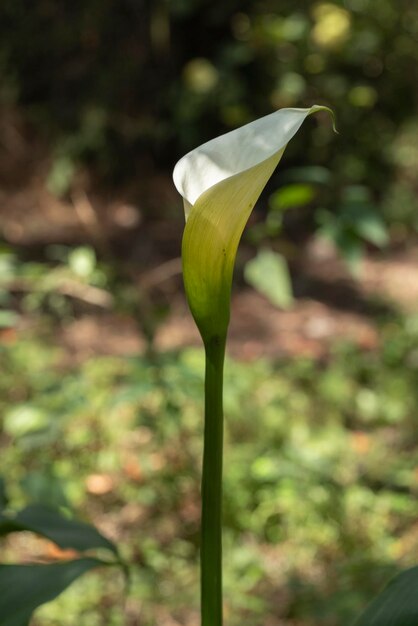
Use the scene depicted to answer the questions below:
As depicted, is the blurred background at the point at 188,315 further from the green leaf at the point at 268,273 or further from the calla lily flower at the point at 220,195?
the calla lily flower at the point at 220,195

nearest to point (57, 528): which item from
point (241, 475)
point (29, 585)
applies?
point (29, 585)

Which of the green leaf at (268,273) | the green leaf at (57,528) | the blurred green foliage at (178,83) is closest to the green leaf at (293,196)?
the green leaf at (268,273)

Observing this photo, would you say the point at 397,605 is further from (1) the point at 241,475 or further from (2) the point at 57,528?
(1) the point at 241,475

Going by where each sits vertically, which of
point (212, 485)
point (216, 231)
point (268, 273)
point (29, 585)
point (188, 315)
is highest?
point (216, 231)

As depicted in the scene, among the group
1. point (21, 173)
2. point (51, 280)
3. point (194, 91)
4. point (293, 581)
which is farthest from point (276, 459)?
point (21, 173)

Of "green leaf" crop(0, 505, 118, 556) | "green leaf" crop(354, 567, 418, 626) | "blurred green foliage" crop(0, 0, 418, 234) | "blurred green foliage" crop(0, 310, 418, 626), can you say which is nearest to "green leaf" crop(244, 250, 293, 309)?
"blurred green foliage" crop(0, 310, 418, 626)
